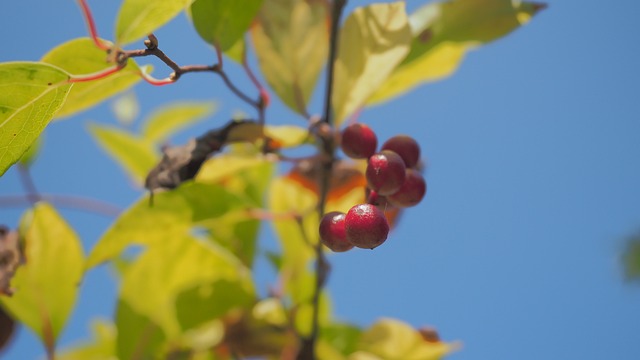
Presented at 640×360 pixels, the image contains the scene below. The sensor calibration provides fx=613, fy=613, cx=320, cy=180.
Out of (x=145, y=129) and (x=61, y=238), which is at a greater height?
(x=145, y=129)

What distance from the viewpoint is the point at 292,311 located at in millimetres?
1400

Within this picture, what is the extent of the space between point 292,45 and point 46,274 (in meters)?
0.65

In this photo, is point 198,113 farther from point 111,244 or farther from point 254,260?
point 111,244

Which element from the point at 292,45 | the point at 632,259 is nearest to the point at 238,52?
the point at 292,45

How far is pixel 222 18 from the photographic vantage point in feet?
3.03

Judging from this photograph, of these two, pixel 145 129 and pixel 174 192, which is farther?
pixel 145 129

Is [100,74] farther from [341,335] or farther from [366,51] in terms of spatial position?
[341,335]

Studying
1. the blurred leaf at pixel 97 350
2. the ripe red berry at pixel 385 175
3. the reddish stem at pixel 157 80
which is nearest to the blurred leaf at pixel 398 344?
the ripe red berry at pixel 385 175

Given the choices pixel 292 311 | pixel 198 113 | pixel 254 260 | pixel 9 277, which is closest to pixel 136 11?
pixel 9 277

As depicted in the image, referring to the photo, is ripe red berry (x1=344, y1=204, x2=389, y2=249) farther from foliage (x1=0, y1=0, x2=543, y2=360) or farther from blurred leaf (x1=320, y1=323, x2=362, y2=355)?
blurred leaf (x1=320, y1=323, x2=362, y2=355)

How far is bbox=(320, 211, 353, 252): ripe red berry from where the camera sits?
26.5 inches

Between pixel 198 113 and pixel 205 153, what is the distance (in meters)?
1.30

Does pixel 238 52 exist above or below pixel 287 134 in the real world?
above

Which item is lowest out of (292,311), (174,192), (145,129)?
(292,311)
